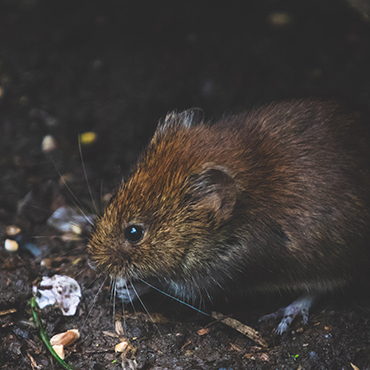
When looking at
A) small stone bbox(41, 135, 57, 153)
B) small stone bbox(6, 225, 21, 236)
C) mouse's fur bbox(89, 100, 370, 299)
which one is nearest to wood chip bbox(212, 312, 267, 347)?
mouse's fur bbox(89, 100, 370, 299)

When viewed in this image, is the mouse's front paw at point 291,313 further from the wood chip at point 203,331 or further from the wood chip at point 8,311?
the wood chip at point 8,311

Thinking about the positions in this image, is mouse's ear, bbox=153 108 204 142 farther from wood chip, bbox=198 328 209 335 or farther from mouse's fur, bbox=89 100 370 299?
wood chip, bbox=198 328 209 335

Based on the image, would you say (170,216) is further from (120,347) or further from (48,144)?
(48,144)

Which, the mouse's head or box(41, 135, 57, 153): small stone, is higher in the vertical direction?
the mouse's head

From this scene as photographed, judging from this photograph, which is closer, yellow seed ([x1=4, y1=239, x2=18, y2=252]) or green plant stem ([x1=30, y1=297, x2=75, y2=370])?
green plant stem ([x1=30, y1=297, x2=75, y2=370])

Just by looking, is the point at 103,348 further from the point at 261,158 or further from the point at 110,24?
the point at 110,24

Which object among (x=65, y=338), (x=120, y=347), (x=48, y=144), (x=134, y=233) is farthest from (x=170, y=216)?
(x=48, y=144)

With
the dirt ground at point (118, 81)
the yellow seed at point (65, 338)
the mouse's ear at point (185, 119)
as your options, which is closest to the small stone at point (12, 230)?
the dirt ground at point (118, 81)

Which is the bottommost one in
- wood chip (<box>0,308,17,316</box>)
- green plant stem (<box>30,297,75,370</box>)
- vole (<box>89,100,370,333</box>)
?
wood chip (<box>0,308,17,316</box>)
